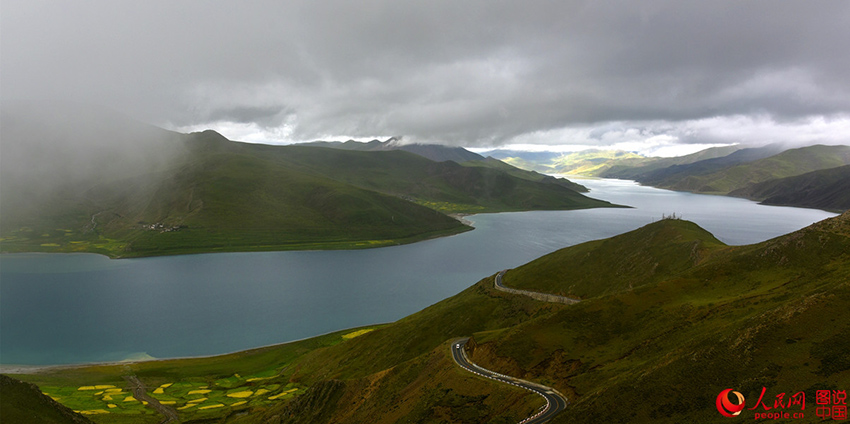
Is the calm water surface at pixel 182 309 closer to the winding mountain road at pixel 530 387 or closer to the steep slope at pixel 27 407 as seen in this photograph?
the steep slope at pixel 27 407

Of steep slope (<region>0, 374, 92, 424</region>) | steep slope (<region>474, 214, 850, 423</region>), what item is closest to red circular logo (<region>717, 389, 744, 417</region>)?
steep slope (<region>474, 214, 850, 423</region>)

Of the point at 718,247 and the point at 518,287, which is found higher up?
the point at 718,247

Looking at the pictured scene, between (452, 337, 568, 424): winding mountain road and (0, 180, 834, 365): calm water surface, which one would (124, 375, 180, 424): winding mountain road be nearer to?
(0, 180, 834, 365): calm water surface

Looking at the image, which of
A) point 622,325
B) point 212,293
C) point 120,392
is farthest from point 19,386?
point 212,293

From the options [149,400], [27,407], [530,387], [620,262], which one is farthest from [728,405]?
[149,400]

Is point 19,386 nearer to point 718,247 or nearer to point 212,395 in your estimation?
point 212,395

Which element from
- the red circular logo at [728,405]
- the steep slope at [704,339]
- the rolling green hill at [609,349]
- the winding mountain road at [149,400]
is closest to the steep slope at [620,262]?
the rolling green hill at [609,349]

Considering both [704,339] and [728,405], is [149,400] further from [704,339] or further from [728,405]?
[728,405]
